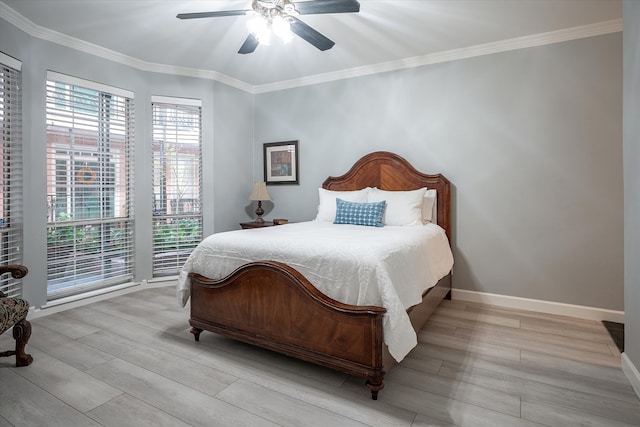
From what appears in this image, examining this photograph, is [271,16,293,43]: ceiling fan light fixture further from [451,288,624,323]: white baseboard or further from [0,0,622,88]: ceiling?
[451,288,624,323]: white baseboard

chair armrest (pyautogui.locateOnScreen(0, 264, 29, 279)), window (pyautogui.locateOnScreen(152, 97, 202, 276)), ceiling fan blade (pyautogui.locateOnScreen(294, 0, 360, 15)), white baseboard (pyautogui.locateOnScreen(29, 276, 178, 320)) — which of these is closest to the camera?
ceiling fan blade (pyautogui.locateOnScreen(294, 0, 360, 15))

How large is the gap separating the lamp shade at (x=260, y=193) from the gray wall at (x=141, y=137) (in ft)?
1.12

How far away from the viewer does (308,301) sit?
205 cm

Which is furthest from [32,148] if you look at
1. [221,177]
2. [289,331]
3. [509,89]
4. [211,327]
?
[509,89]

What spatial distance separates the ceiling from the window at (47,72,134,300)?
1.66 feet

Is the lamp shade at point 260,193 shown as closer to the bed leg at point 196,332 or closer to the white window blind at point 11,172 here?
the bed leg at point 196,332

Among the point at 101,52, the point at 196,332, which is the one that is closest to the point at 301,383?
the point at 196,332

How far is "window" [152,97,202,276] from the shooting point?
13.5 ft

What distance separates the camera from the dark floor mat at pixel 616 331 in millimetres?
2551

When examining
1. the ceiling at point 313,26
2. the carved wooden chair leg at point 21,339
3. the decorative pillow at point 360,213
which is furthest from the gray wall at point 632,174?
the carved wooden chair leg at point 21,339

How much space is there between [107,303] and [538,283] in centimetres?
436

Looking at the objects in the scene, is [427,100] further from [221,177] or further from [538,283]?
[221,177]

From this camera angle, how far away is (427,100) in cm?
375

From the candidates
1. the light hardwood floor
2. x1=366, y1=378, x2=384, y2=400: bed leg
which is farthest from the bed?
the light hardwood floor
